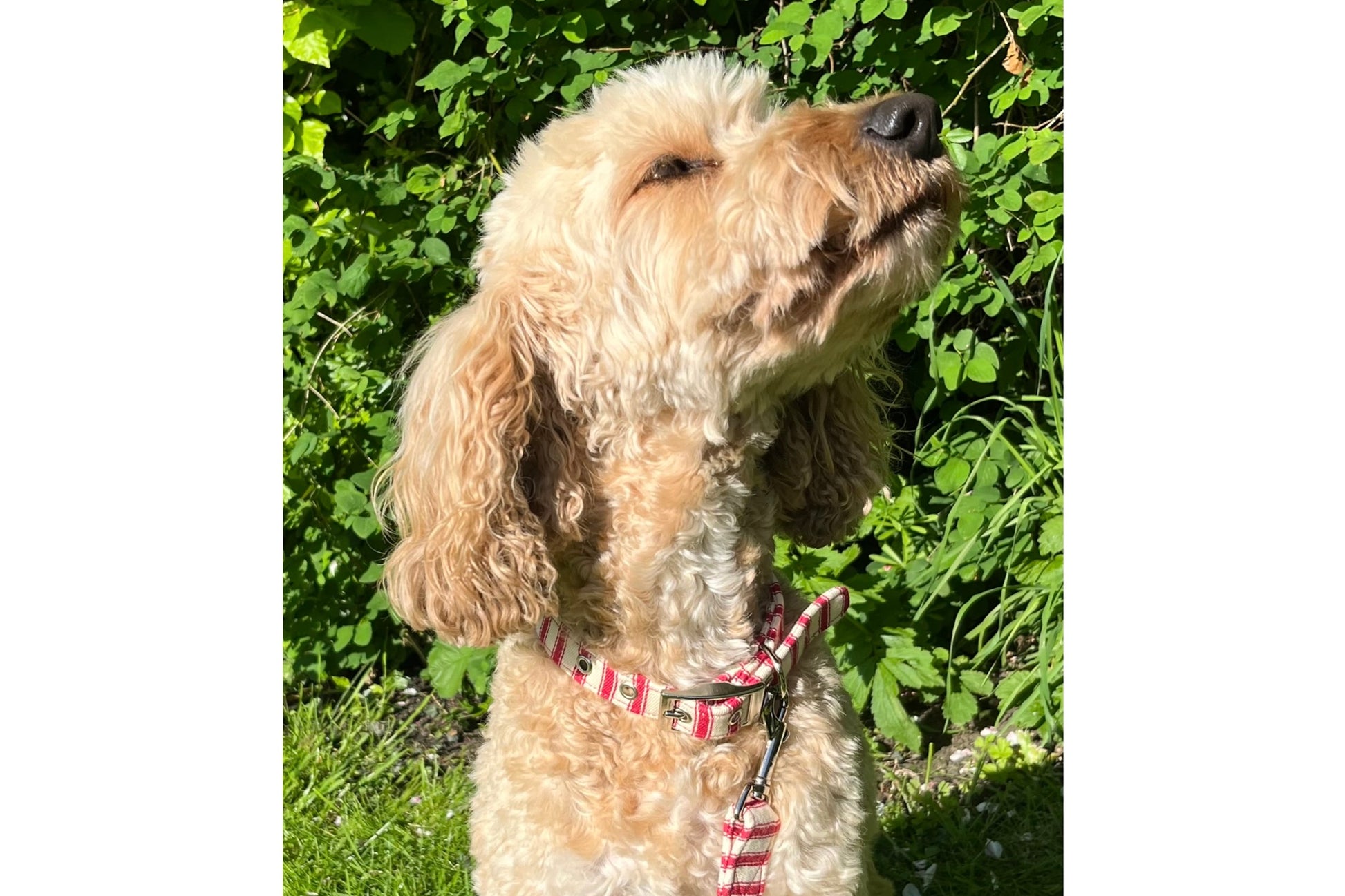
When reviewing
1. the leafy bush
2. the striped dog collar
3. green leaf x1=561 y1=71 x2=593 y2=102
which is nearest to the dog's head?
the striped dog collar

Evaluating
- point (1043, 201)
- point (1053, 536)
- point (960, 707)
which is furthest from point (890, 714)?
point (1043, 201)

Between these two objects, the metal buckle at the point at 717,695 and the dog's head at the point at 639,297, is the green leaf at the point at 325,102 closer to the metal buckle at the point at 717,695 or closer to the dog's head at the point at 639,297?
the dog's head at the point at 639,297

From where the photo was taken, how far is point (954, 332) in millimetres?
4012

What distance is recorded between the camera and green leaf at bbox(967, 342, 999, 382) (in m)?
3.51

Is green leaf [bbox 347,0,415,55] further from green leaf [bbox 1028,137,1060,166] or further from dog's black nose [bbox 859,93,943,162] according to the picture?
dog's black nose [bbox 859,93,943,162]

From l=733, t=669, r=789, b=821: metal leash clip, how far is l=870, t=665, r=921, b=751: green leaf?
1.28 meters

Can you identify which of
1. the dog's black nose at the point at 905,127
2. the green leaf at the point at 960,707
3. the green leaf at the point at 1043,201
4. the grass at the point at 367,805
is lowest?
the grass at the point at 367,805

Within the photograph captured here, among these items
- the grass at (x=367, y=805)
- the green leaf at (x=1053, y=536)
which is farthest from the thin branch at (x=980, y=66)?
the grass at (x=367, y=805)

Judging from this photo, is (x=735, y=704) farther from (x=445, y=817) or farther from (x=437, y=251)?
(x=437, y=251)

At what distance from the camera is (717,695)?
2137mm

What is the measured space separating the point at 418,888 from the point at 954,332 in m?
2.33

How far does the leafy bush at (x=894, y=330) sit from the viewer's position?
3.51 meters

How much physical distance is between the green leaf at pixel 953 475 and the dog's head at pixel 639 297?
4.89ft

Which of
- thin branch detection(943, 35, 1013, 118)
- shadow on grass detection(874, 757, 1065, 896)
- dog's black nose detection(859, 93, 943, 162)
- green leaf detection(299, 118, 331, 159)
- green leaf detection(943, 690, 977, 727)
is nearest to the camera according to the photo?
dog's black nose detection(859, 93, 943, 162)
